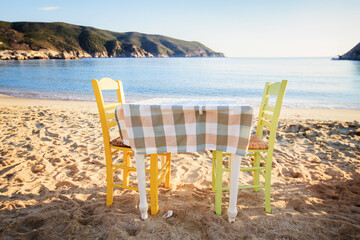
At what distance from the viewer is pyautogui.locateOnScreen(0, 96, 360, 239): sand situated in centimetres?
171

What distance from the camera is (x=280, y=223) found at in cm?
183

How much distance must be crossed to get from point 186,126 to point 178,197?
1.02m

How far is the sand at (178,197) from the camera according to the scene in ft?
5.60

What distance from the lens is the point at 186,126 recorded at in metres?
1.61

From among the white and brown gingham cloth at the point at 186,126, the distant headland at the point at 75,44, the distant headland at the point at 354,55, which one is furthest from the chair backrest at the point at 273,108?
the distant headland at the point at 354,55

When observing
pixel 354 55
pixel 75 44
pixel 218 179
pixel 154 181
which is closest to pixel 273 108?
pixel 218 179

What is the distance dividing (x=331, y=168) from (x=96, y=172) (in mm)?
3346

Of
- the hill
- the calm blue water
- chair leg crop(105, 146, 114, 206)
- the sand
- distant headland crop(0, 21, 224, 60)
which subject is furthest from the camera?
the hill

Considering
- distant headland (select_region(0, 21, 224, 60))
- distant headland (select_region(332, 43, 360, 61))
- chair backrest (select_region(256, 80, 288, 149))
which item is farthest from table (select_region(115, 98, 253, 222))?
distant headland (select_region(332, 43, 360, 61))

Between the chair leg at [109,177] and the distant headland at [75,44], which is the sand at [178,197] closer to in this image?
the chair leg at [109,177]

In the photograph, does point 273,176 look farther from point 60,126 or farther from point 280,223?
point 60,126

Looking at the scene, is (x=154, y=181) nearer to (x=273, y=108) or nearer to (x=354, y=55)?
(x=273, y=108)

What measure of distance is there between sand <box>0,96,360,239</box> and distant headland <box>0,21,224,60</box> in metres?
72.6

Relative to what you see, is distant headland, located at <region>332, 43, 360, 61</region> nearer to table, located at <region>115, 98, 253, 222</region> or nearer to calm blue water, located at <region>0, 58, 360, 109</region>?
calm blue water, located at <region>0, 58, 360, 109</region>
